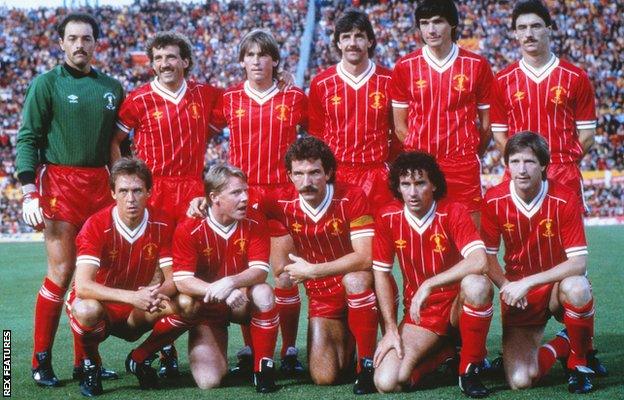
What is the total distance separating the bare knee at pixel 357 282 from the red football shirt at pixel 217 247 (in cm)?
41

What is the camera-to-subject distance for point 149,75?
75.2 ft

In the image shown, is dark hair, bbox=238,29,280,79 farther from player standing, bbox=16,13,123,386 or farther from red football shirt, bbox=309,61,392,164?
player standing, bbox=16,13,123,386

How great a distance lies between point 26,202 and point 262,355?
1461mm

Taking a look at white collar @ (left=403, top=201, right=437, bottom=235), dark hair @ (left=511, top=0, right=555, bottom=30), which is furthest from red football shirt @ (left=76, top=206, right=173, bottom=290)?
dark hair @ (left=511, top=0, right=555, bottom=30)

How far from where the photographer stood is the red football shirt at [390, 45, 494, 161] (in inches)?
199

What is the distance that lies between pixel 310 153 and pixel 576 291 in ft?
4.68

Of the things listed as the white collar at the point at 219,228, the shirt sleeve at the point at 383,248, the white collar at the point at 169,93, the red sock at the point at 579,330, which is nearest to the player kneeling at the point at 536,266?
the red sock at the point at 579,330

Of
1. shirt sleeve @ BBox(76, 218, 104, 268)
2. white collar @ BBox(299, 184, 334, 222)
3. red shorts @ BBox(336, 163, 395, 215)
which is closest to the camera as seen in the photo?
shirt sleeve @ BBox(76, 218, 104, 268)

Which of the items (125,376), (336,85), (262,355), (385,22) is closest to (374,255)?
(262,355)

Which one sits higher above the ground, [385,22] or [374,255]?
[385,22]

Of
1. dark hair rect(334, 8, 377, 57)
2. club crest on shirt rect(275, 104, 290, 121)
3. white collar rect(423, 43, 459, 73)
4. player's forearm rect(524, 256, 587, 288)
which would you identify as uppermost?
dark hair rect(334, 8, 377, 57)

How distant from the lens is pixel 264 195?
17.1ft

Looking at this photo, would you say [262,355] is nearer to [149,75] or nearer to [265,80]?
[265,80]

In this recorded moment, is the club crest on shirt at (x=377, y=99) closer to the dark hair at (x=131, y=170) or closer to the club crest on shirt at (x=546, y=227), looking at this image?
the club crest on shirt at (x=546, y=227)
